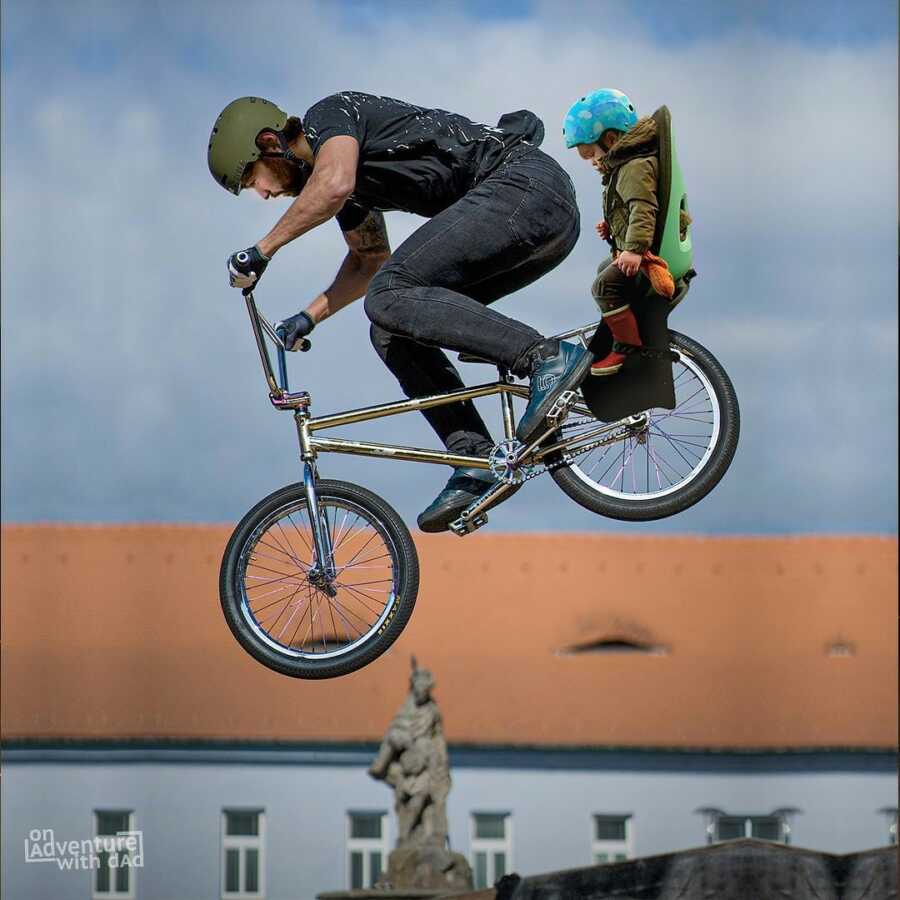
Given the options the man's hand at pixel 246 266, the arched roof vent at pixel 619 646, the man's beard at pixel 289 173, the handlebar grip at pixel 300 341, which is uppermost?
the arched roof vent at pixel 619 646

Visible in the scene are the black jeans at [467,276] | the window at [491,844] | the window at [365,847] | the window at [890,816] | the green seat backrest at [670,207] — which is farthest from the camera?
the window at [491,844]

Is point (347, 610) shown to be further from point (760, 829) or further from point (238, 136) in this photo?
point (760, 829)

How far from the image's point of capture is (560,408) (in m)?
7.64

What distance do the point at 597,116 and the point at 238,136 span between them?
139 centimetres

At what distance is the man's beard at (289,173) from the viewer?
794 cm

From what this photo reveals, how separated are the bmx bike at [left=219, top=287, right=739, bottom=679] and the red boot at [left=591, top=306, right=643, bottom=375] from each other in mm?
60

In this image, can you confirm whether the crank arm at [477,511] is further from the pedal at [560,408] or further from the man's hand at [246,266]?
the man's hand at [246,266]

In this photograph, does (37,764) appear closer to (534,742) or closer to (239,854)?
(239,854)

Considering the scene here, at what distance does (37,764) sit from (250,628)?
21382mm

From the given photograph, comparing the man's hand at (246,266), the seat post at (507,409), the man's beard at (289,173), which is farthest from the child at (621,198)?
the man's hand at (246,266)

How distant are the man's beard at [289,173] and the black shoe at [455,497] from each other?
4.26 feet

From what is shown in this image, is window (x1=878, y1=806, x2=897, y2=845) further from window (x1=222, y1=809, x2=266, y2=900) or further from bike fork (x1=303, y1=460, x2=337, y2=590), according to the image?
bike fork (x1=303, y1=460, x2=337, y2=590)

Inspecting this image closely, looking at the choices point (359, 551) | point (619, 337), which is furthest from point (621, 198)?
point (359, 551)

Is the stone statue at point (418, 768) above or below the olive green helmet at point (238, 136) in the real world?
below
